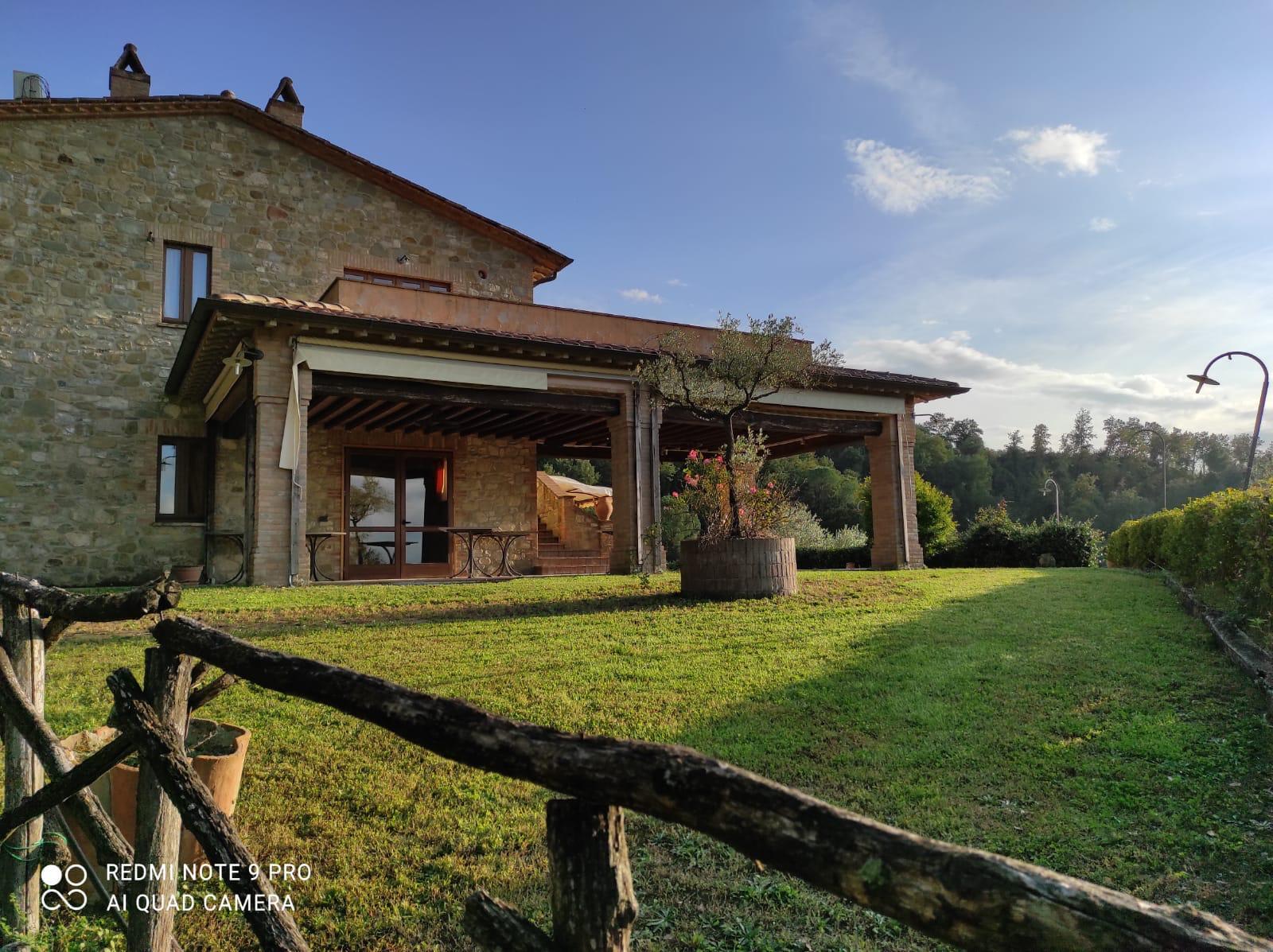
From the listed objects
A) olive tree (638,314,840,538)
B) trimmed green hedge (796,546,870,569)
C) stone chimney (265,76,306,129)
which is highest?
stone chimney (265,76,306,129)

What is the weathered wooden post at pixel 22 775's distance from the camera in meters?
2.68

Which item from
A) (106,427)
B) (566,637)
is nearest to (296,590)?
(566,637)

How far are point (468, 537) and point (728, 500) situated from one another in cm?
645

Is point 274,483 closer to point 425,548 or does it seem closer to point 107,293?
point 425,548

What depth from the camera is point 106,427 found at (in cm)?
1337

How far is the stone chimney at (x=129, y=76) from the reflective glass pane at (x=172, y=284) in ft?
11.2

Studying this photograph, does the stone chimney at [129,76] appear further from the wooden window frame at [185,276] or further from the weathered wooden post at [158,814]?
the weathered wooden post at [158,814]

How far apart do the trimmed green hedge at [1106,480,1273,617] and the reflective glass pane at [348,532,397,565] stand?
13.1 metres

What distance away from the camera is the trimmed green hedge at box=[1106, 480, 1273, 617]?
722cm

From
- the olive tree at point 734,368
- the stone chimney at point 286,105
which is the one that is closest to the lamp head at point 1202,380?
the olive tree at point 734,368

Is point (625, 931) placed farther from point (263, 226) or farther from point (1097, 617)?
point (263, 226)

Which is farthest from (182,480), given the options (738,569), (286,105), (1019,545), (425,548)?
(1019,545)

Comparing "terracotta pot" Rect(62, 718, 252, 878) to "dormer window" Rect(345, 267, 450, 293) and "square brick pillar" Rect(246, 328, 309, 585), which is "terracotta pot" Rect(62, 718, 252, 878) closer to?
"square brick pillar" Rect(246, 328, 309, 585)

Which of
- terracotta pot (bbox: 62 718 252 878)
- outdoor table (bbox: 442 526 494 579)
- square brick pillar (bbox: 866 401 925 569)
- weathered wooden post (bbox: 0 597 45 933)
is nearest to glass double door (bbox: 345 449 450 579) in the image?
outdoor table (bbox: 442 526 494 579)
